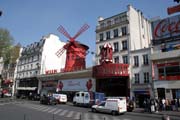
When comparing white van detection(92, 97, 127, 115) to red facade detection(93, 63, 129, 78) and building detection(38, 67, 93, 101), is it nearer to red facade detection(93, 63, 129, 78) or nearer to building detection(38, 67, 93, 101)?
red facade detection(93, 63, 129, 78)

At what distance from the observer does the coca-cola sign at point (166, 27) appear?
2656cm

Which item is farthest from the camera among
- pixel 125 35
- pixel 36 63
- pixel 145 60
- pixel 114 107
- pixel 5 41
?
pixel 36 63

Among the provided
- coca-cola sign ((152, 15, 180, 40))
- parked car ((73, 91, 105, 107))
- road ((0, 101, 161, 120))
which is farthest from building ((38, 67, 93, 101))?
road ((0, 101, 161, 120))

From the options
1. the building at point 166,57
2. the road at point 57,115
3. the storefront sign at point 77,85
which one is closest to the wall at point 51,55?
the storefront sign at point 77,85

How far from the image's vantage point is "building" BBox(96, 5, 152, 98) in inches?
1154

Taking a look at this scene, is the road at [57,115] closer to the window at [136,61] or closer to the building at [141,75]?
the building at [141,75]

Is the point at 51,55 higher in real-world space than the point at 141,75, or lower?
higher

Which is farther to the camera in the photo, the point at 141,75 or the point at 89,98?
the point at 141,75

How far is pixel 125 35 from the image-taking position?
99.9ft

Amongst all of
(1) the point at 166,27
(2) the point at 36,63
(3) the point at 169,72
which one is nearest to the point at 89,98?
(3) the point at 169,72

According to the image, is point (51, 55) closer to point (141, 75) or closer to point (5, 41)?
point (5, 41)

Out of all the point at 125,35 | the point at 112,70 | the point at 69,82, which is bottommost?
the point at 69,82

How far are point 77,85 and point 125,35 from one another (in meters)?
12.3

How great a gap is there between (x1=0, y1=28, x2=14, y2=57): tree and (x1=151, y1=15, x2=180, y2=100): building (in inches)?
951
